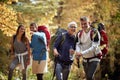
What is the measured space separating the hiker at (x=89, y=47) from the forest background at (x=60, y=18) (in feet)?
14.0

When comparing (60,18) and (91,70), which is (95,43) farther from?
(60,18)

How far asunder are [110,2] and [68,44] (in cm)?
1247

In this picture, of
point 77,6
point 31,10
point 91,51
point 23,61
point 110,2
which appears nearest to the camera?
point 91,51

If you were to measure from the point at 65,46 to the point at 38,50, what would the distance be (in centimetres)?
104

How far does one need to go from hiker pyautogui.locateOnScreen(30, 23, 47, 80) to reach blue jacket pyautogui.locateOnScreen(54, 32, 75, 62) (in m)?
0.75

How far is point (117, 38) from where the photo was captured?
2172 centimetres

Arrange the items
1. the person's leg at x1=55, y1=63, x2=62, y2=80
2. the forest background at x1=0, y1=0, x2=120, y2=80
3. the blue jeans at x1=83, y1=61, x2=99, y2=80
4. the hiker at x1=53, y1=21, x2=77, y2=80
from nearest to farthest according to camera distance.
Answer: the blue jeans at x1=83, y1=61, x2=99, y2=80, the person's leg at x1=55, y1=63, x2=62, y2=80, the hiker at x1=53, y1=21, x2=77, y2=80, the forest background at x1=0, y1=0, x2=120, y2=80

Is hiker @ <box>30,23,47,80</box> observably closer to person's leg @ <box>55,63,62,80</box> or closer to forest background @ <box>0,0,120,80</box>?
person's leg @ <box>55,63,62,80</box>

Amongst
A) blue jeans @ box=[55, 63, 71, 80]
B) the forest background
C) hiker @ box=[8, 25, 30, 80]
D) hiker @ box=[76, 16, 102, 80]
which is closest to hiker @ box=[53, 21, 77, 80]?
blue jeans @ box=[55, 63, 71, 80]

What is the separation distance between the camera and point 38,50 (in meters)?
10.2

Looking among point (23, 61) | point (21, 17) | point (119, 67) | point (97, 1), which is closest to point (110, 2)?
point (97, 1)

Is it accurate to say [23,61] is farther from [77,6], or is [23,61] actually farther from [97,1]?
[77,6]

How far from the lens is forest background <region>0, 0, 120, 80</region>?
13.7 metres

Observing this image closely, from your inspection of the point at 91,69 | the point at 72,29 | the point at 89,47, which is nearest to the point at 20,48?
the point at 72,29
